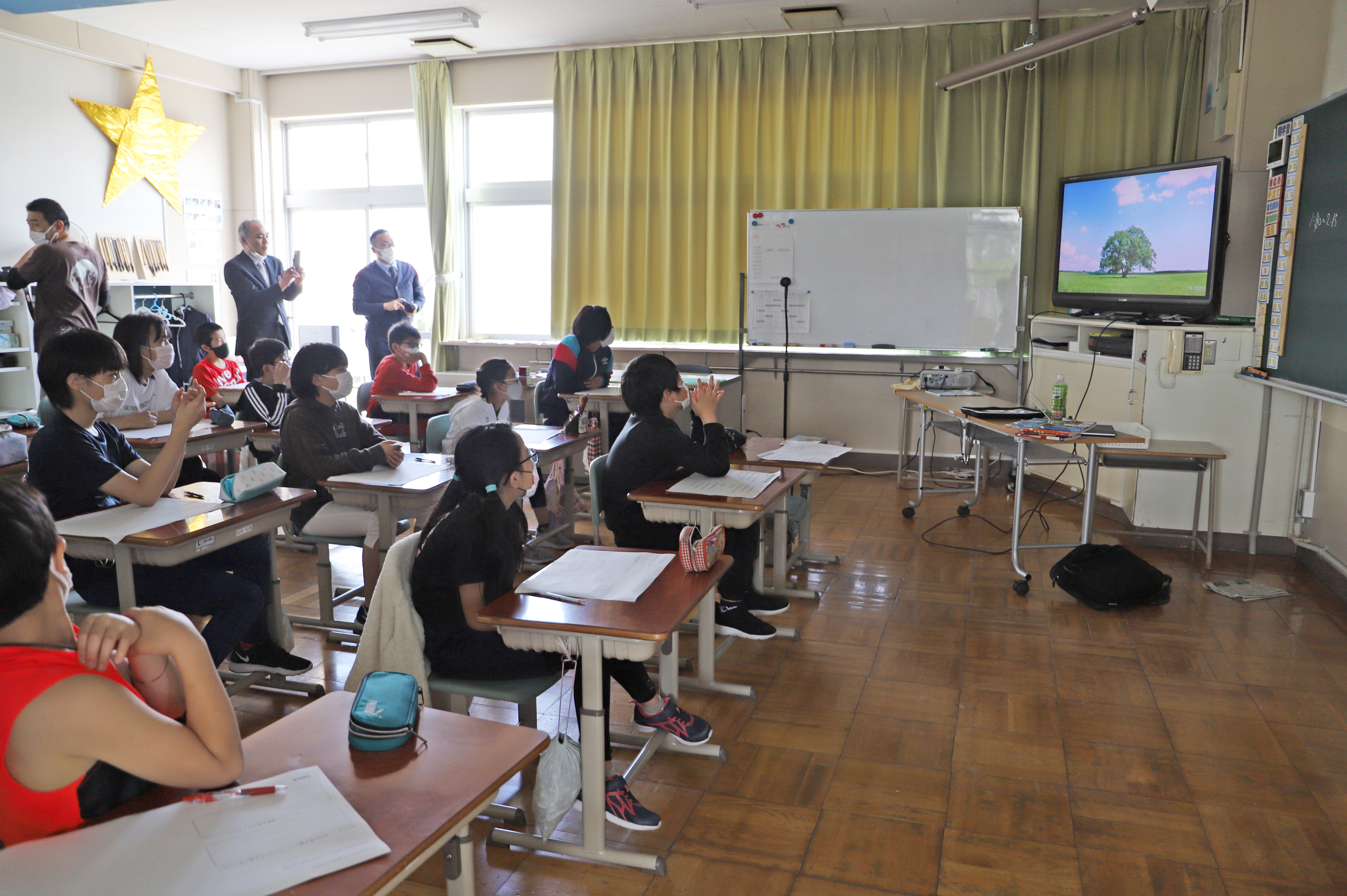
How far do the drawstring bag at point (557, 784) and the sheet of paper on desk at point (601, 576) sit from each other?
0.49 ft

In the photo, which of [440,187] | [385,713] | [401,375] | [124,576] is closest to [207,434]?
[401,375]

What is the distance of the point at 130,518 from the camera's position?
8.59 ft

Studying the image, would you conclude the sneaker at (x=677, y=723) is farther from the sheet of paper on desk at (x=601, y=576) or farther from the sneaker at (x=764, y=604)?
the sneaker at (x=764, y=604)

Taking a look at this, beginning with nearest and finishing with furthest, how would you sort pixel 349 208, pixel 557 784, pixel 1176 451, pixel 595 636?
pixel 595 636, pixel 557 784, pixel 1176 451, pixel 349 208

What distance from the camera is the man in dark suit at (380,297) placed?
7.11 metres

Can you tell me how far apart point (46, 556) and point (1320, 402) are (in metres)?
5.09

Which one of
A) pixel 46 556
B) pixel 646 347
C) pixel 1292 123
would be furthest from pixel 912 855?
pixel 646 347

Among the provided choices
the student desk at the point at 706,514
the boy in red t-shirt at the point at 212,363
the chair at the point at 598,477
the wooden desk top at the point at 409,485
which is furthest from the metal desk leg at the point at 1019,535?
the boy in red t-shirt at the point at 212,363

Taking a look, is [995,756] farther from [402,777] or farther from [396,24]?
[396,24]

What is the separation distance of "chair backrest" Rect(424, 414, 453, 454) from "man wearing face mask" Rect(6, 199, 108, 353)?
2419mm

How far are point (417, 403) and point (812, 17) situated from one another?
12.4ft

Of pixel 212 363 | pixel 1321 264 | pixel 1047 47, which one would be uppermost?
pixel 1047 47

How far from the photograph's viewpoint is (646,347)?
7469mm

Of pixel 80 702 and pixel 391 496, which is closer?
pixel 80 702
